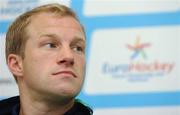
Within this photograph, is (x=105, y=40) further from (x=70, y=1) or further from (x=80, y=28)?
(x=80, y=28)

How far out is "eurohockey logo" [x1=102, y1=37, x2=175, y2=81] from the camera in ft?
5.09

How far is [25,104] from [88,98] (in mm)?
535

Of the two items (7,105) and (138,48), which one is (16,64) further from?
(138,48)

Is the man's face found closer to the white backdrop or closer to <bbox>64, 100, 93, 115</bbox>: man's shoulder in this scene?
<bbox>64, 100, 93, 115</bbox>: man's shoulder

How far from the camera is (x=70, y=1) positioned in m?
1.72

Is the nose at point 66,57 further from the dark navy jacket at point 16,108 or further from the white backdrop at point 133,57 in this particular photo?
the white backdrop at point 133,57

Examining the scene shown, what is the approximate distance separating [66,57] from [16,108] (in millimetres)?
267

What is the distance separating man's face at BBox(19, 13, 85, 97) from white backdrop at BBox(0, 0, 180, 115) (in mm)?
529

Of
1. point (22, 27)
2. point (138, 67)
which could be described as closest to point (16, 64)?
point (22, 27)

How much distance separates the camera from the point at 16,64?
3.71ft

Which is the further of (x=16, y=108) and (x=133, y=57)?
(x=133, y=57)

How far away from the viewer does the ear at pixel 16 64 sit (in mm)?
1115

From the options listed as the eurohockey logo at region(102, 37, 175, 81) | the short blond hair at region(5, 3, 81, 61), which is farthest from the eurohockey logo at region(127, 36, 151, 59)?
the short blond hair at region(5, 3, 81, 61)

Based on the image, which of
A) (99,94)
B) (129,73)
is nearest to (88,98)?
(99,94)
